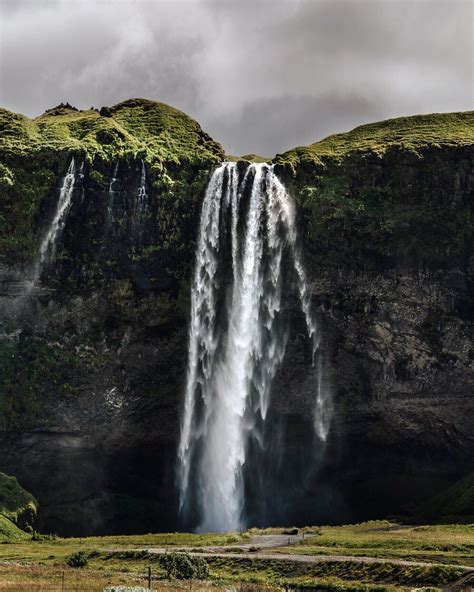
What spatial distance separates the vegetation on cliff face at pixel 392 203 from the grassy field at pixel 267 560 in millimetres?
28504

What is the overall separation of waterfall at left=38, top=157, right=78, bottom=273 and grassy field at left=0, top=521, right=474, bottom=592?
96.0 feet

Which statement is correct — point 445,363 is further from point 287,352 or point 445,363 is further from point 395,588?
point 395,588

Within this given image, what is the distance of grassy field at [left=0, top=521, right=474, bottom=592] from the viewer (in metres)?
56.8

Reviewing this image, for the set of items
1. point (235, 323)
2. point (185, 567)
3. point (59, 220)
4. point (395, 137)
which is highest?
point (395, 137)

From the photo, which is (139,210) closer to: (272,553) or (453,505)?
(453,505)

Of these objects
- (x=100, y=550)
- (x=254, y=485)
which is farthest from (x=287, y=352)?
(x=100, y=550)

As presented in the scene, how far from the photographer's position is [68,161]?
101 metres

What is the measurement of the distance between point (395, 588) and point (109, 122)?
67.6 meters

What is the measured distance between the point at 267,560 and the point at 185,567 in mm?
6690

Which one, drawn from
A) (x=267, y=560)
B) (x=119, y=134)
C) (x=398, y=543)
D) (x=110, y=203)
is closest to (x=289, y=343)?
(x=110, y=203)

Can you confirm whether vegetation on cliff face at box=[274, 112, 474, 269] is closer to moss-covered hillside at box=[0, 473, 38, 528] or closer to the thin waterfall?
the thin waterfall

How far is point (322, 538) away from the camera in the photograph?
75.6 metres

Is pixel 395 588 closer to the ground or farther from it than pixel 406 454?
closer to the ground

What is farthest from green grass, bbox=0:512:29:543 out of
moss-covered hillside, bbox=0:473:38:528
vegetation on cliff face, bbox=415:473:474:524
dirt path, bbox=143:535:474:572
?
vegetation on cliff face, bbox=415:473:474:524
